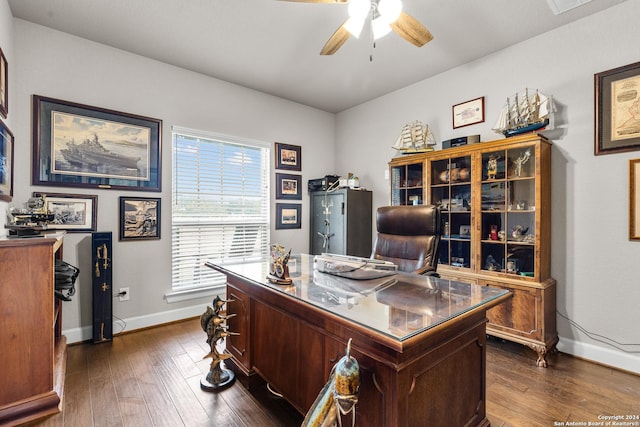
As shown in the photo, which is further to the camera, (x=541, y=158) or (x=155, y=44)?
(x=155, y=44)

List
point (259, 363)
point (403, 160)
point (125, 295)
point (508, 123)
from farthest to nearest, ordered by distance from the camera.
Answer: point (403, 160) → point (125, 295) → point (508, 123) → point (259, 363)

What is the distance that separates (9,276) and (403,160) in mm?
3330

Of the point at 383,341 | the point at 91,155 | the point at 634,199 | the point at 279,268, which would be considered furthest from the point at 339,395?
the point at 91,155

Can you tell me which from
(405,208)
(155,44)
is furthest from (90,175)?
(405,208)

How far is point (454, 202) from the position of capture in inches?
121

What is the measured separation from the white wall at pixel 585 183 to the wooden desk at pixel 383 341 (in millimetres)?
1651

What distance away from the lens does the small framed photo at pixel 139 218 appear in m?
2.95

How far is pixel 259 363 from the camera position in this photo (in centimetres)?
189

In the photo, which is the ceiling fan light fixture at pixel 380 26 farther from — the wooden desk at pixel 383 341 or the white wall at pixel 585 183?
the wooden desk at pixel 383 341

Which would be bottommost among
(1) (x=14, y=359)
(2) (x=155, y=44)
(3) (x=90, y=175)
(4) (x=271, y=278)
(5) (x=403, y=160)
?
(1) (x=14, y=359)

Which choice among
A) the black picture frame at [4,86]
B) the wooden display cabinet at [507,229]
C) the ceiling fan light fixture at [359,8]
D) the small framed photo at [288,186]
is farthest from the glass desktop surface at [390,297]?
the small framed photo at [288,186]

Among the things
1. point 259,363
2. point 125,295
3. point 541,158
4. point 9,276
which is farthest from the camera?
point 125,295

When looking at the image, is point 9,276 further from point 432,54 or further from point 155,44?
point 432,54

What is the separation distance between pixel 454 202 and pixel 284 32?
7.49 feet
